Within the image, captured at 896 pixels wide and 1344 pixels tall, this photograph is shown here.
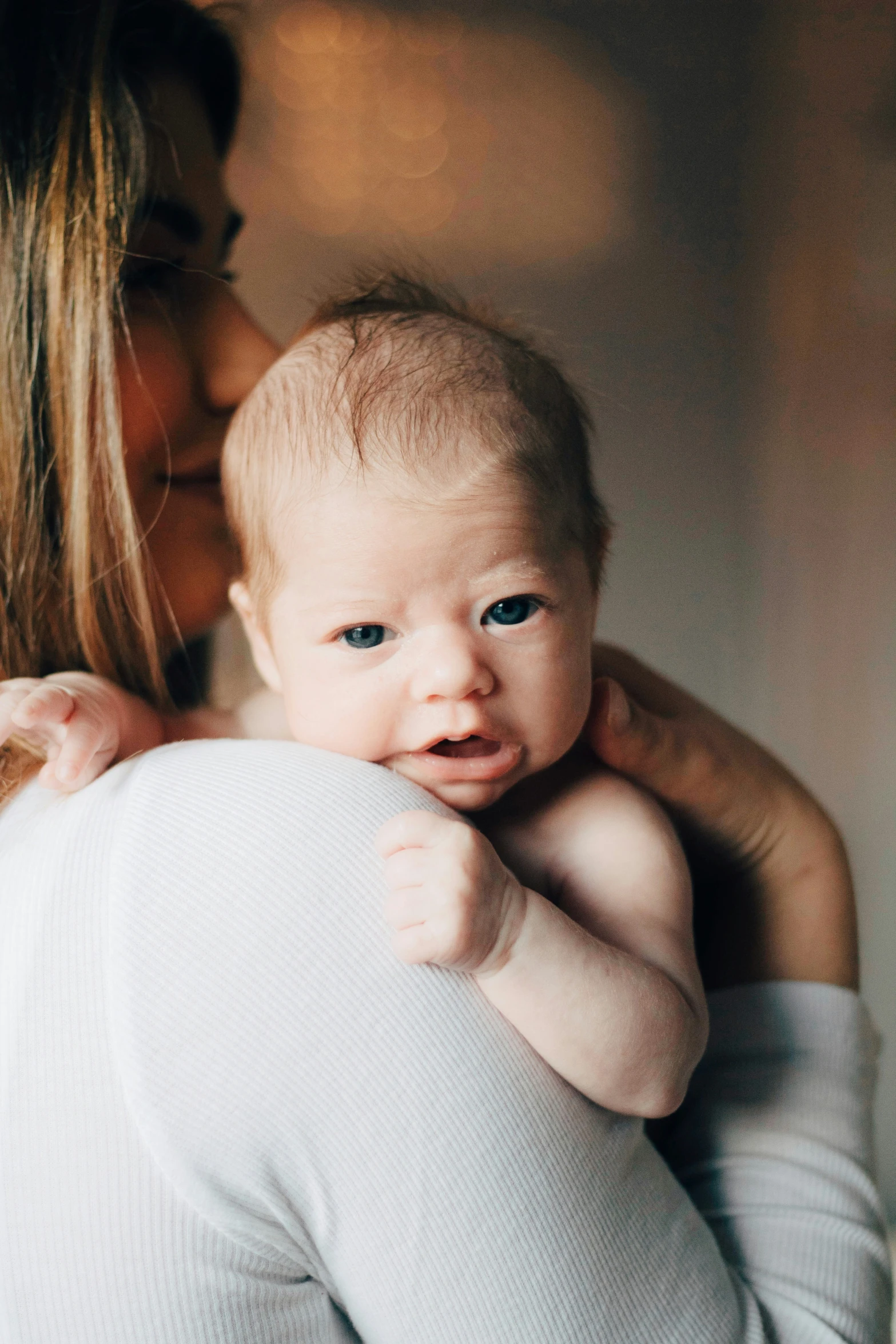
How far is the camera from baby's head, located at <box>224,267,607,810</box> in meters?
0.60

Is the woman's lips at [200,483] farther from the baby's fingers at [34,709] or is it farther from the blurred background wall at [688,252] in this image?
the blurred background wall at [688,252]

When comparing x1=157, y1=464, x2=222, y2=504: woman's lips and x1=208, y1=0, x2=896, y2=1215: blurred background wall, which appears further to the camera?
x1=208, y1=0, x2=896, y2=1215: blurred background wall

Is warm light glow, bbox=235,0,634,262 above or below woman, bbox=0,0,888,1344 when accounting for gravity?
above

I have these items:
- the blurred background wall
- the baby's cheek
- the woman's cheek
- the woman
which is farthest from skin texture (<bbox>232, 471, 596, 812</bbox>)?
the blurred background wall

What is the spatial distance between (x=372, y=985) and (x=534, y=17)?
8.20 feet

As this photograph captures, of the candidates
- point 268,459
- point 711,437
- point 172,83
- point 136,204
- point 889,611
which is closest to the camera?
point 268,459

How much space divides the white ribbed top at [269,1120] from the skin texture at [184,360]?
1.47ft

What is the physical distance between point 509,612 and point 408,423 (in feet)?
0.43

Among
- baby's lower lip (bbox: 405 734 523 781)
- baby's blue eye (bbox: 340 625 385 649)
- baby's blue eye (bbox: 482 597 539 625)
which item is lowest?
baby's lower lip (bbox: 405 734 523 781)

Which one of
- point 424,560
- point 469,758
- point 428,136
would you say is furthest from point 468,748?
point 428,136

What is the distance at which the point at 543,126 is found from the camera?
238 centimetres

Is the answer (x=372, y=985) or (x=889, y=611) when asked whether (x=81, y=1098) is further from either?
(x=889, y=611)

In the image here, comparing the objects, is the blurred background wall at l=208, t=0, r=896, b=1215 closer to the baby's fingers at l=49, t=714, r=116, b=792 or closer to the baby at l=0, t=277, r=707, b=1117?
the baby at l=0, t=277, r=707, b=1117

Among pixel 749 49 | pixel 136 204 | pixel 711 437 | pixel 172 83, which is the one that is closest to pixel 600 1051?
pixel 136 204
